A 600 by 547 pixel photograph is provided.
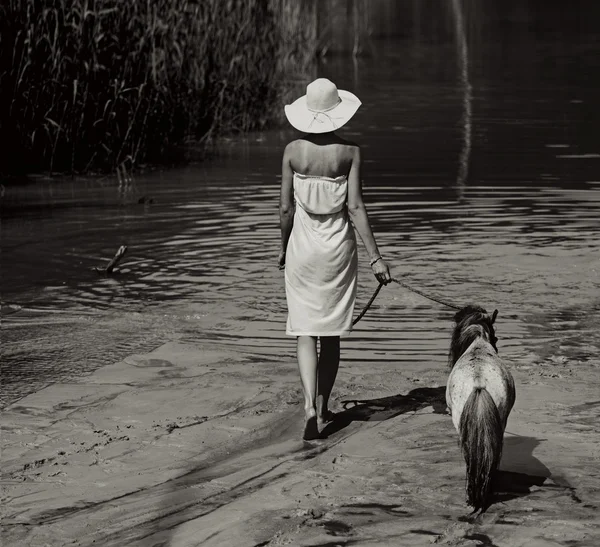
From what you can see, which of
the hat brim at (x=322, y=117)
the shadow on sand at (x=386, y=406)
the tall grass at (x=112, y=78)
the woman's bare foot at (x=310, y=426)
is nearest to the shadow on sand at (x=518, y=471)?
the shadow on sand at (x=386, y=406)

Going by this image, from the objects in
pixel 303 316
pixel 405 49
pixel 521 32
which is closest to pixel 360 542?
pixel 303 316

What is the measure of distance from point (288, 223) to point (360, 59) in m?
25.6

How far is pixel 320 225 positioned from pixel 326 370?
30.3 inches

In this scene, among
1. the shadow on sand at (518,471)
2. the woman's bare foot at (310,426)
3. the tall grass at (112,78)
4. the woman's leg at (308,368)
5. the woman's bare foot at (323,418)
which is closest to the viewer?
the shadow on sand at (518,471)

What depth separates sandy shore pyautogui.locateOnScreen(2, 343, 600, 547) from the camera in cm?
503

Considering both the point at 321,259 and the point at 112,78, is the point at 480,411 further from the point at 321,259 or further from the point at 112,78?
the point at 112,78

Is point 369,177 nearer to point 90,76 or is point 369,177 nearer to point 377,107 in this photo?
point 90,76

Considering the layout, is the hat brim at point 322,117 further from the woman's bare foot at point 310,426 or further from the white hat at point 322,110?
the woman's bare foot at point 310,426

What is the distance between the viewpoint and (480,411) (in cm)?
510

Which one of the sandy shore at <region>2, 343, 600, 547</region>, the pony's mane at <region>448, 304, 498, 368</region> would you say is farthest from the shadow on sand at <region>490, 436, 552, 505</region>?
the pony's mane at <region>448, 304, 498, 368</region>

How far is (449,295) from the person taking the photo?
30.4ft

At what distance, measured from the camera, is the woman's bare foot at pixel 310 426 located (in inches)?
243

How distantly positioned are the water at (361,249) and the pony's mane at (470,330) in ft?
5.63

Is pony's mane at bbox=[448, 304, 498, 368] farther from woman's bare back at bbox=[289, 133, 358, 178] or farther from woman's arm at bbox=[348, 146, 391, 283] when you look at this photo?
woman's bare back at bbox=[289, 133, 358, 178]
